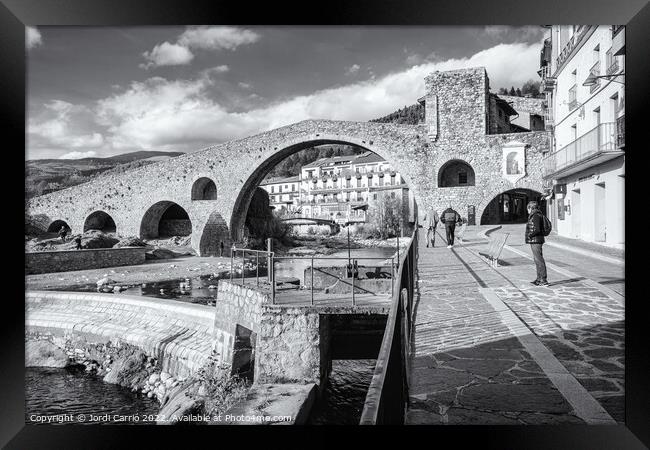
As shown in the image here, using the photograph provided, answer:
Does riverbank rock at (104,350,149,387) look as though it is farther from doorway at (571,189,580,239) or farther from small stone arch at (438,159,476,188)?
small stone arch at (438,159,476,188)

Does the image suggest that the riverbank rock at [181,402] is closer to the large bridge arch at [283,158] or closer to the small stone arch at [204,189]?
the large bridge arch at [283,158]

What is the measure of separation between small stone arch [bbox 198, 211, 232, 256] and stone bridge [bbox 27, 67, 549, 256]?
57 mm

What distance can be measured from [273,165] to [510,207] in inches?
545

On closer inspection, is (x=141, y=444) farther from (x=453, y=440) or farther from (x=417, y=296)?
(x=417, y=296)

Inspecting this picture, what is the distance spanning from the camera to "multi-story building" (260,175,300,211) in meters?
51.4

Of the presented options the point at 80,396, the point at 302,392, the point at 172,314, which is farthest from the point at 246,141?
the point at 302,392

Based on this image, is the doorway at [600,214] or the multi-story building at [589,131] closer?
the multi-story building at [589,131]

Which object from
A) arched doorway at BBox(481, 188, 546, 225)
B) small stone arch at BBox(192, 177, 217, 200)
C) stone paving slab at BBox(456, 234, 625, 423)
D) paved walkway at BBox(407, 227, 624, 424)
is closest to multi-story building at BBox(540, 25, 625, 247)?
stone paving slab at BBox(456, 234, 625, 423)

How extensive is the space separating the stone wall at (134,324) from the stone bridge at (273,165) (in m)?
14.0

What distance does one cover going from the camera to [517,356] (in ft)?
9.93

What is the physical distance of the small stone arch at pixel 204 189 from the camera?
26.2 metres

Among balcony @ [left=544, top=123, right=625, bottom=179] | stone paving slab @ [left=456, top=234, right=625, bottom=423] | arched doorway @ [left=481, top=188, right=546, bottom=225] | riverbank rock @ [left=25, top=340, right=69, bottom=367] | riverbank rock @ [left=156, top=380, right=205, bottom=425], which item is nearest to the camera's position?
stone paving slab @ [left=456, top=234, right=625, bottom=423]

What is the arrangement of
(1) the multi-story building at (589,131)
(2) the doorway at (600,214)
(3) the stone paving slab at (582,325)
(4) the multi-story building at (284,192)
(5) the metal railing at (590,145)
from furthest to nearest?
(4) the multi-story building at (284,192) → (2) the doorway at (600,214) → (5) the metal railing at (590,145) → (1) the multi-story building at (589,131) → (3) the stone paving slab at (582,325)
